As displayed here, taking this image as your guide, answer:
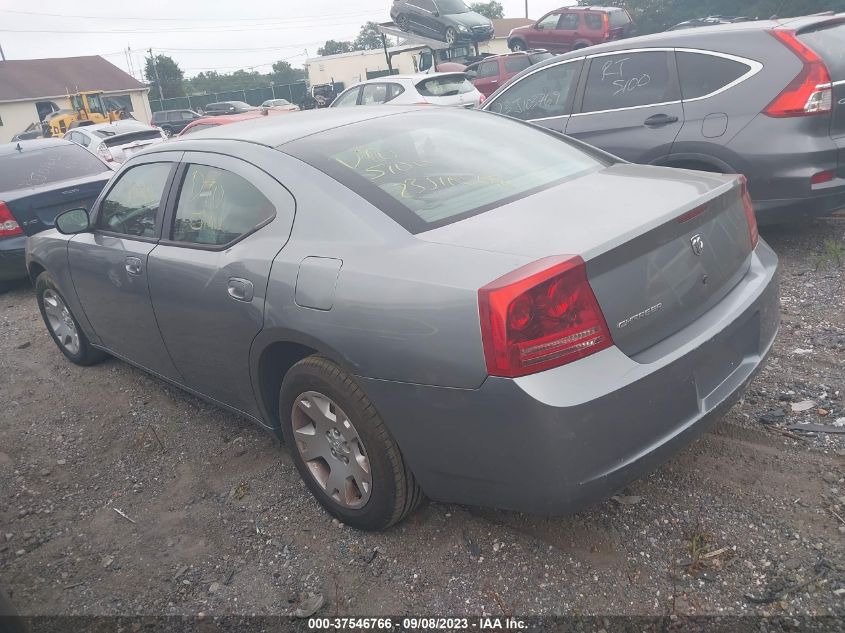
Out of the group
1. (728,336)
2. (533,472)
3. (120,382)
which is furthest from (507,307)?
(120,382)

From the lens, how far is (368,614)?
237cm

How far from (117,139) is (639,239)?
14306 mm

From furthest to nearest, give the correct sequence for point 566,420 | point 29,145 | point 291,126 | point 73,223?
1. point 29,145
2. point 73,223
3. point 291,126
4. point 566,420

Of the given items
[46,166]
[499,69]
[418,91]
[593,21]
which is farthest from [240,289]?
[593,21]

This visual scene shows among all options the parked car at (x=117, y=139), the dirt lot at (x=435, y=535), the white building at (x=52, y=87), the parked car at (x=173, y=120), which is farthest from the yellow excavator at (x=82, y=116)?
the dirt lot at (x=435, y=535)

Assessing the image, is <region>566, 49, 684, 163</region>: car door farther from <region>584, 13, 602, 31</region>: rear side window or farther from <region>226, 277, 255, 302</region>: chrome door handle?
<region>584, 13, 602, 31</region>: rear side window

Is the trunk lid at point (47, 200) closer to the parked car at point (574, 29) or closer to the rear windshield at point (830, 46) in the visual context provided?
the rear windshield at point (830, 46)

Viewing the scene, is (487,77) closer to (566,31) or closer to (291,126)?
(566,31)

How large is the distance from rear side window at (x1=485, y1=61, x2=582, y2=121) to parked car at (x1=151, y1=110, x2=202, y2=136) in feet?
95.9

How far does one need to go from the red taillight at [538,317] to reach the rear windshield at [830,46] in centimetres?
368

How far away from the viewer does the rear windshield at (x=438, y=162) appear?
264 cm

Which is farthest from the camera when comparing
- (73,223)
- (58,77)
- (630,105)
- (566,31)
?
(58,77)

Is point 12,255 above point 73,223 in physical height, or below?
below

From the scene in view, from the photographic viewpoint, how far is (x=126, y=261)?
3.63m
